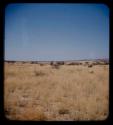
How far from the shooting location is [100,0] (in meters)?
2.68

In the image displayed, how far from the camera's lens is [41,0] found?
2699 millimetres

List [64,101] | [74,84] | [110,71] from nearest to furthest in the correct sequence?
[110,71]
[64,101]
[74,84]

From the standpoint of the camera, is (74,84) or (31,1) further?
(74,84)

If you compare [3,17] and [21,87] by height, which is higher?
[3,17]

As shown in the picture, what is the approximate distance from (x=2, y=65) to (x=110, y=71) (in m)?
0.94

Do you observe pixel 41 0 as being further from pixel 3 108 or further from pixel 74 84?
pixel 74 84

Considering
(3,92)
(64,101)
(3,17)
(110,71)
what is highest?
(3,17)

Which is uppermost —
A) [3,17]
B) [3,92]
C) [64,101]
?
[3,17]

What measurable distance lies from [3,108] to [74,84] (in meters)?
5.94

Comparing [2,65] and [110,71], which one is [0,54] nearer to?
[2,65]

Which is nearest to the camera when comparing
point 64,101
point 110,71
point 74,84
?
point 110,71
